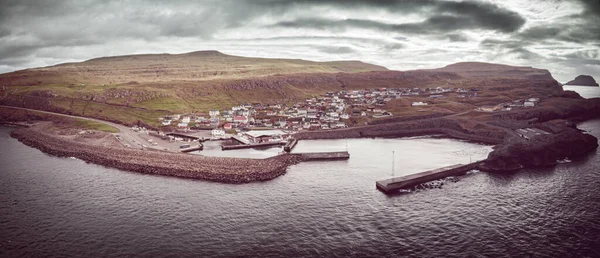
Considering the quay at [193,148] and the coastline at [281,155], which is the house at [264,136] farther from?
the quay at [193,148]

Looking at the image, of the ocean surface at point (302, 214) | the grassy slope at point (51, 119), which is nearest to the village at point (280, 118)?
the grassy slope at point (51, 119)

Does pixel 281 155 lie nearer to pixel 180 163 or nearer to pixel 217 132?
pixel 180 163

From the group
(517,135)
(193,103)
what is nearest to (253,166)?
(517,135)

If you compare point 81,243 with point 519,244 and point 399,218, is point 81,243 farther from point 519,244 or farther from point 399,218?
point 519,244

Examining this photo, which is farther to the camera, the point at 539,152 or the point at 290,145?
the point at 290,145

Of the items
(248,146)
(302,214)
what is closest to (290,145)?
(248,146)
